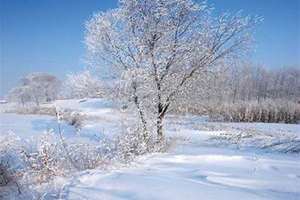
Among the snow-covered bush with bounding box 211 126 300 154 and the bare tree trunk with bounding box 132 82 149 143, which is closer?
the bare tree trunk with bounding box 132 82 149 143

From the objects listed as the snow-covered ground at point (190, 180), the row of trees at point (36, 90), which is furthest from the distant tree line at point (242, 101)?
the row of trees at point (36, 90)

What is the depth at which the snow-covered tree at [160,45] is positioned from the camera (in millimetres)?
13039

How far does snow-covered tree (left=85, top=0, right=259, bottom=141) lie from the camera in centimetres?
1304

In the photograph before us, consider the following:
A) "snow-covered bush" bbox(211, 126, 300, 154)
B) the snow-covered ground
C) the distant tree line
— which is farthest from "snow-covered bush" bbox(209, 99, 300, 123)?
the snow-covered ground

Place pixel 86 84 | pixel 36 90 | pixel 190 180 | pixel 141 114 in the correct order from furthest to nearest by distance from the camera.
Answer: pixel 36 90, pixel 86 84, pixel 141 114, pixel 190 180

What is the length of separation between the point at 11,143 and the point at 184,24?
8476 millimetres

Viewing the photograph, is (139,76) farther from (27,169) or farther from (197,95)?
(27,169)

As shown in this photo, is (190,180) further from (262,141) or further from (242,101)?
(242,101)

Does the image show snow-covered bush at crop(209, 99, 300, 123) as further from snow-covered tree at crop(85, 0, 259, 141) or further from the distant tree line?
snow-covered tree at crop(85, 0, 259, 141)

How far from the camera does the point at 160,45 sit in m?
13.2

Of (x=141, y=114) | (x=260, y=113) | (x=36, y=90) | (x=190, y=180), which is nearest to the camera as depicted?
(x=190, y=180)

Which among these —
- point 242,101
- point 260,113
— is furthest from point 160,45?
point 242,101

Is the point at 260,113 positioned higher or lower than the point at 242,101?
lower

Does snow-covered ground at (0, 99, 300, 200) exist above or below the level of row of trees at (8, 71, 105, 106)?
below
